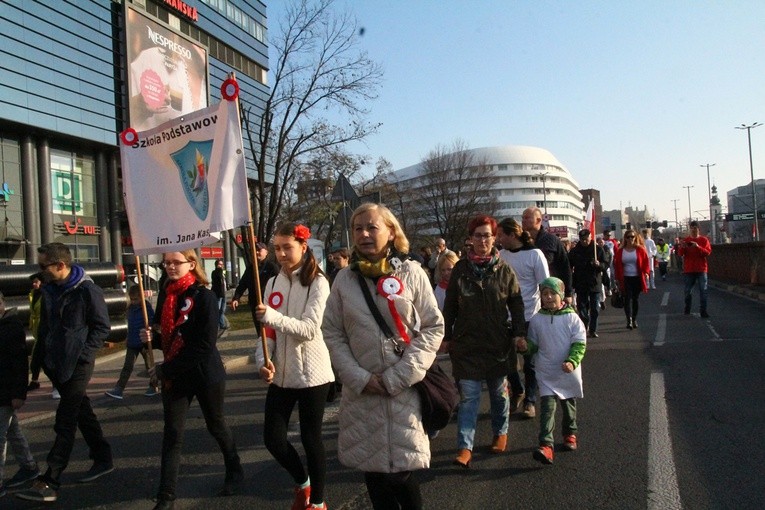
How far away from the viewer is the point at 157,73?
41.7 meters

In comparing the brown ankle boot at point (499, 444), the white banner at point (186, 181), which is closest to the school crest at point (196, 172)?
the white banner at point (186, 181)

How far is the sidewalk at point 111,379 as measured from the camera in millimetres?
8016

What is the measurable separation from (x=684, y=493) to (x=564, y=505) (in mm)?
769

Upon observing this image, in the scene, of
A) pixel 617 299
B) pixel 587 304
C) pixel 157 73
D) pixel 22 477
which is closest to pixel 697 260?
pixel 617 299

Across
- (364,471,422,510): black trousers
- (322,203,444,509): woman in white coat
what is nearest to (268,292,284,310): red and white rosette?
(322,203,444,509): woman in white coat

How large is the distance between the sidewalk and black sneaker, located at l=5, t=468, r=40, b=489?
279 cm

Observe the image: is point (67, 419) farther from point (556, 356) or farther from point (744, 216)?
point (744, 216)

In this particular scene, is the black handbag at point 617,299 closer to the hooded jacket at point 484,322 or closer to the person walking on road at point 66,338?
the hooded jacket at point 484,322

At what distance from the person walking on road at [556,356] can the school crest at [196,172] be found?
2510mm

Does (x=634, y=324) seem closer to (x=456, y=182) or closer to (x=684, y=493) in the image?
(x=684, y=493)

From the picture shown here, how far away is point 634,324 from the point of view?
1216 cm

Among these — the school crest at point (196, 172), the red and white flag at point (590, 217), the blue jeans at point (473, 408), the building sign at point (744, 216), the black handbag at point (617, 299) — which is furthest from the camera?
the building sign at point (744, 216)

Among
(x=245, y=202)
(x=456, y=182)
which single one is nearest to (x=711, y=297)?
(x=245, y=202)

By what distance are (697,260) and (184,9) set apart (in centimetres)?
4100
